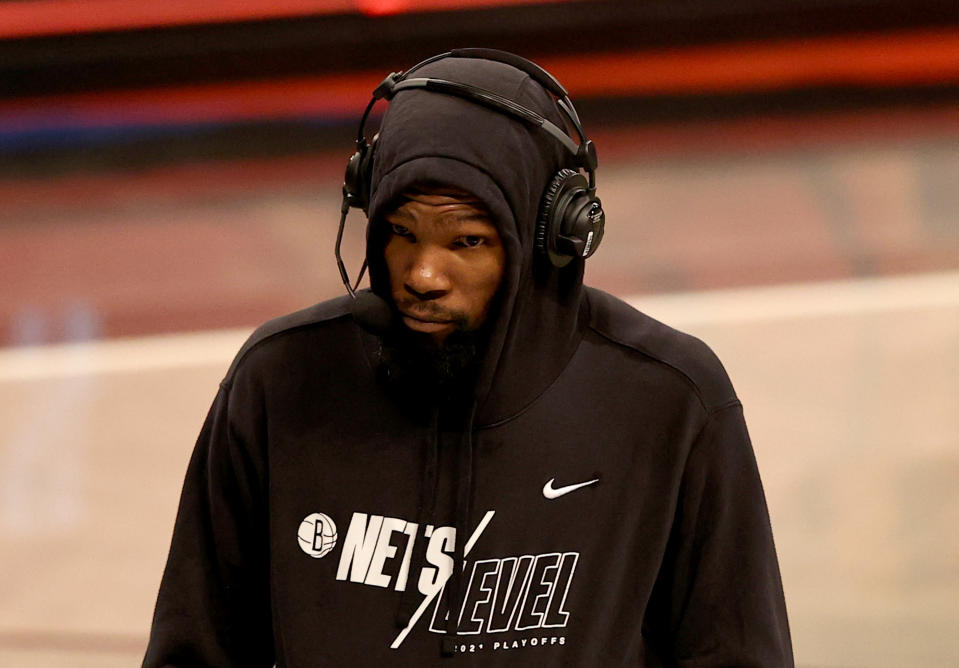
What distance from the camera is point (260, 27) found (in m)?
4.25

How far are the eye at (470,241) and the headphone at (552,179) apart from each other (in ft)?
0.22

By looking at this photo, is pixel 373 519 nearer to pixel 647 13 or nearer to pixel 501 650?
pixel 501 650

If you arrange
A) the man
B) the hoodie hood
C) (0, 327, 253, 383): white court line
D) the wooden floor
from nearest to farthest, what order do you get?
the hoodie hood, the man, the wooden floor, (0, 327, 253, 383): white court line

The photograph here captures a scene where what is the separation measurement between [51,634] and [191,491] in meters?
1.42

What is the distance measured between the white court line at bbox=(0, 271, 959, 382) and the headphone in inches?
71.5

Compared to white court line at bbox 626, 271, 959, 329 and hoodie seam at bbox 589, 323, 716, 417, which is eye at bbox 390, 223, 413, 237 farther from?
white court line at bbox 626, 271, 959, 329

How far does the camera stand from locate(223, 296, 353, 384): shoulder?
3.85 feet

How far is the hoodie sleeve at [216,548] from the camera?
3.81 ft

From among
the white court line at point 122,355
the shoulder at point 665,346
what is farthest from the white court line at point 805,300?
the shoulder at point 665,346

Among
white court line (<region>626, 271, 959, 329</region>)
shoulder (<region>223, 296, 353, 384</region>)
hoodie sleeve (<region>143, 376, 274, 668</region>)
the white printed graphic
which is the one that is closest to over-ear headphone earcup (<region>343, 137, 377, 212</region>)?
shoulder (<region>223, 296, 353, 384</region>)

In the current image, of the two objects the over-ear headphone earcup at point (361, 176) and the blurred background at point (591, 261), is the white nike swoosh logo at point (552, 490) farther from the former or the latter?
the blurred background at point (591, 261)

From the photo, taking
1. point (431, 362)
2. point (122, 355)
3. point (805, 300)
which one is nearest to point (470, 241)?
point (431, 362)

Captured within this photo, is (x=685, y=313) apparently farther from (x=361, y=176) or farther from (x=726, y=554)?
(x=361, y=176)

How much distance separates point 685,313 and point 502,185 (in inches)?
77.9
